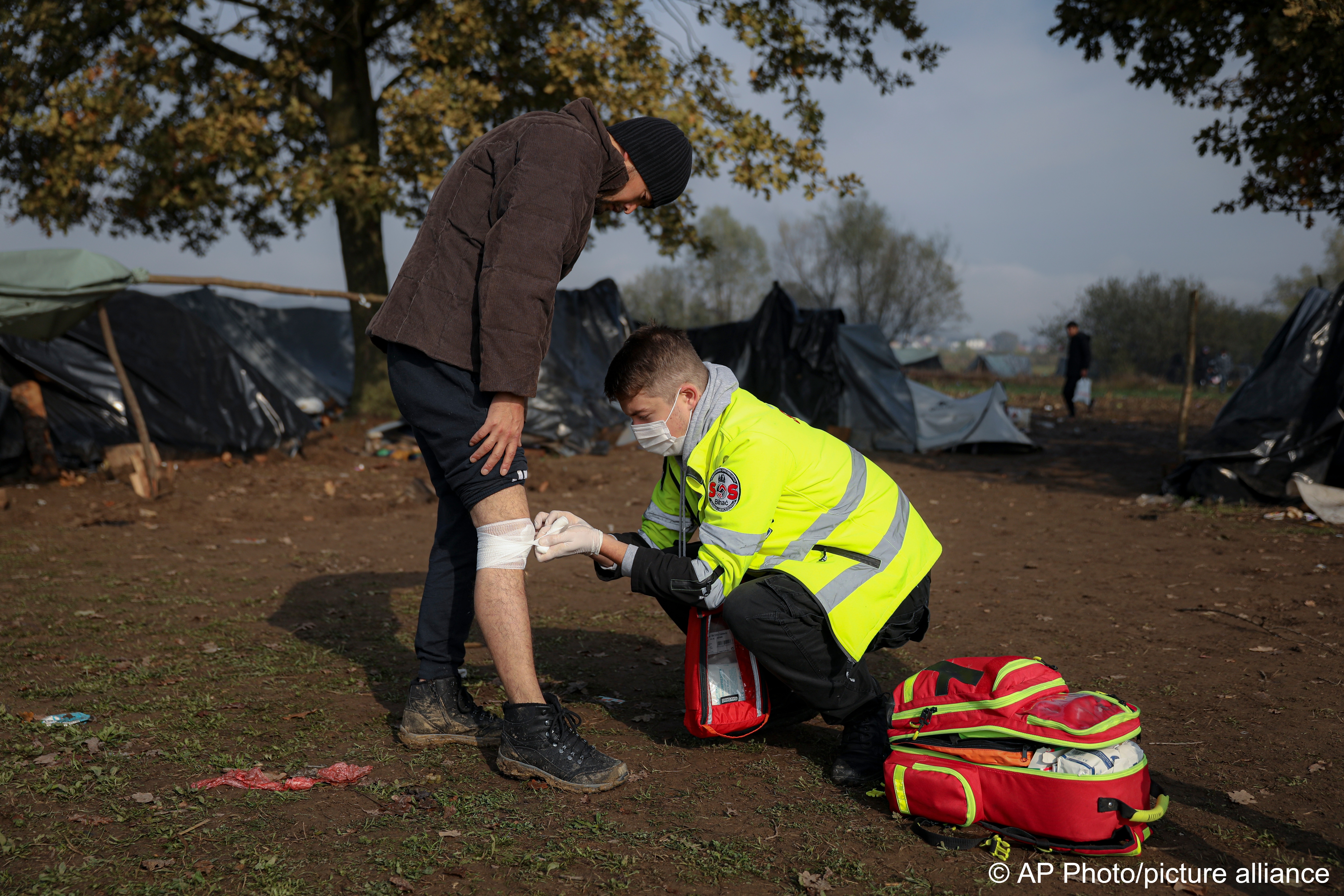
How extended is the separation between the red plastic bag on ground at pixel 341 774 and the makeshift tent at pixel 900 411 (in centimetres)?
1080

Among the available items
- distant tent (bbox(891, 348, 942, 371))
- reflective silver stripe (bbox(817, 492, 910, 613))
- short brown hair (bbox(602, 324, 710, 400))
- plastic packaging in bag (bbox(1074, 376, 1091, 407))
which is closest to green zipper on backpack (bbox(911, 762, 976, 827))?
reflective silver stripe (bbox(817, 492, 910, 613))

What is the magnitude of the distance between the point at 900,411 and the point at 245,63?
10.0m

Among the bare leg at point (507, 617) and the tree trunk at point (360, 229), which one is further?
the tree trunk at point (360, 229)

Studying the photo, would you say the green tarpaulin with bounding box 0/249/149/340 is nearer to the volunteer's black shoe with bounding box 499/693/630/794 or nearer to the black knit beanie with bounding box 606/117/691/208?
the black knit beanie with bounding box 606/117/691/208

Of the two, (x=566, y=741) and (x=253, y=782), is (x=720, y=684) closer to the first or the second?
(x=566, y=741)

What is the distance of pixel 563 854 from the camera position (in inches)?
85.2

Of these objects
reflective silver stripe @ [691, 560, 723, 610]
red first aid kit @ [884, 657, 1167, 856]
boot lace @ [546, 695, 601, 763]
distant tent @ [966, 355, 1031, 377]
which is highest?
reflective silver stripe @ [691, 560, 723, 610]

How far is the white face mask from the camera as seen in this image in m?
2.75

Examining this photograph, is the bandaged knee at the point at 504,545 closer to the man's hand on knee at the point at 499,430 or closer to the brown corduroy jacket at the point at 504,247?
the man's hand on knee at the point at 499,430

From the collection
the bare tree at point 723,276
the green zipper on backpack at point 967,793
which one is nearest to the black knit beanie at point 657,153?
the green zipper on backpack at point 967,793

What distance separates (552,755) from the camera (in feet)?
8.29

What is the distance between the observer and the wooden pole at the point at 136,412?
7.49 meters

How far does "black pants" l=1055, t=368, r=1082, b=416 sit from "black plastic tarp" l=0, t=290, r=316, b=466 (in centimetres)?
1307

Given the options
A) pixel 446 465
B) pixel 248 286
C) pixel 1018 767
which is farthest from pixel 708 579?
pixel 248 286
